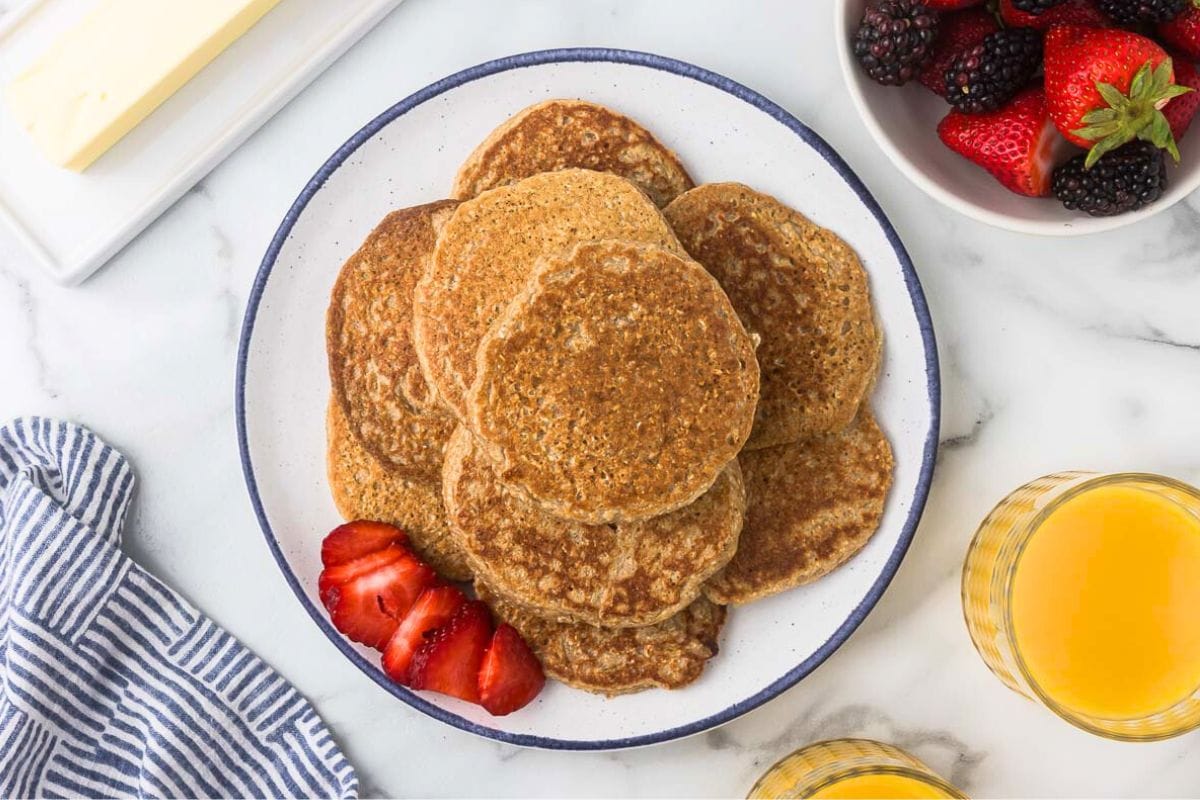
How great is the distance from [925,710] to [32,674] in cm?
151

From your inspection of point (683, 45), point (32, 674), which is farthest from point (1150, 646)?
point (32, 674)

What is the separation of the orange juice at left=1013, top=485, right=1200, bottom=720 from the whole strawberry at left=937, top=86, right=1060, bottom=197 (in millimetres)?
465

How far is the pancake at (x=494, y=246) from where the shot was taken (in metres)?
1.50

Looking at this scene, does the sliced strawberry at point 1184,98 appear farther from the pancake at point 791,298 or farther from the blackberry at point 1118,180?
the pancake at point 791,298

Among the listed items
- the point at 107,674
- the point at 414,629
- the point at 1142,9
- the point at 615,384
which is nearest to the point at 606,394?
the point at 615,384

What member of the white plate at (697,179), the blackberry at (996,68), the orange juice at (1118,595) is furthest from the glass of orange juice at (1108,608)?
the blackberry at (996,68)

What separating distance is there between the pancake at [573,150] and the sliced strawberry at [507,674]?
0.69 metres

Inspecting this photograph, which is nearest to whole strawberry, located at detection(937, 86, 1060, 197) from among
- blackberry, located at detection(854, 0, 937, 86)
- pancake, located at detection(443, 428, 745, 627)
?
blackberry, located at detection(854, 0, 937, 86)

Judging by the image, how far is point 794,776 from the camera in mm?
1692

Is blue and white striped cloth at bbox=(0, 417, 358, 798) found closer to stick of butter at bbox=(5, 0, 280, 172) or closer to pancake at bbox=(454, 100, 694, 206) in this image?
stick of butter at bbox=(5, 0, 280, 172)

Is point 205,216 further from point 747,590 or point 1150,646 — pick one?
point 1150,646

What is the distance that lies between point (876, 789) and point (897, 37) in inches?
43.9

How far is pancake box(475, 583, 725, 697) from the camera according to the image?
1.65m

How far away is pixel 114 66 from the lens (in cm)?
172
